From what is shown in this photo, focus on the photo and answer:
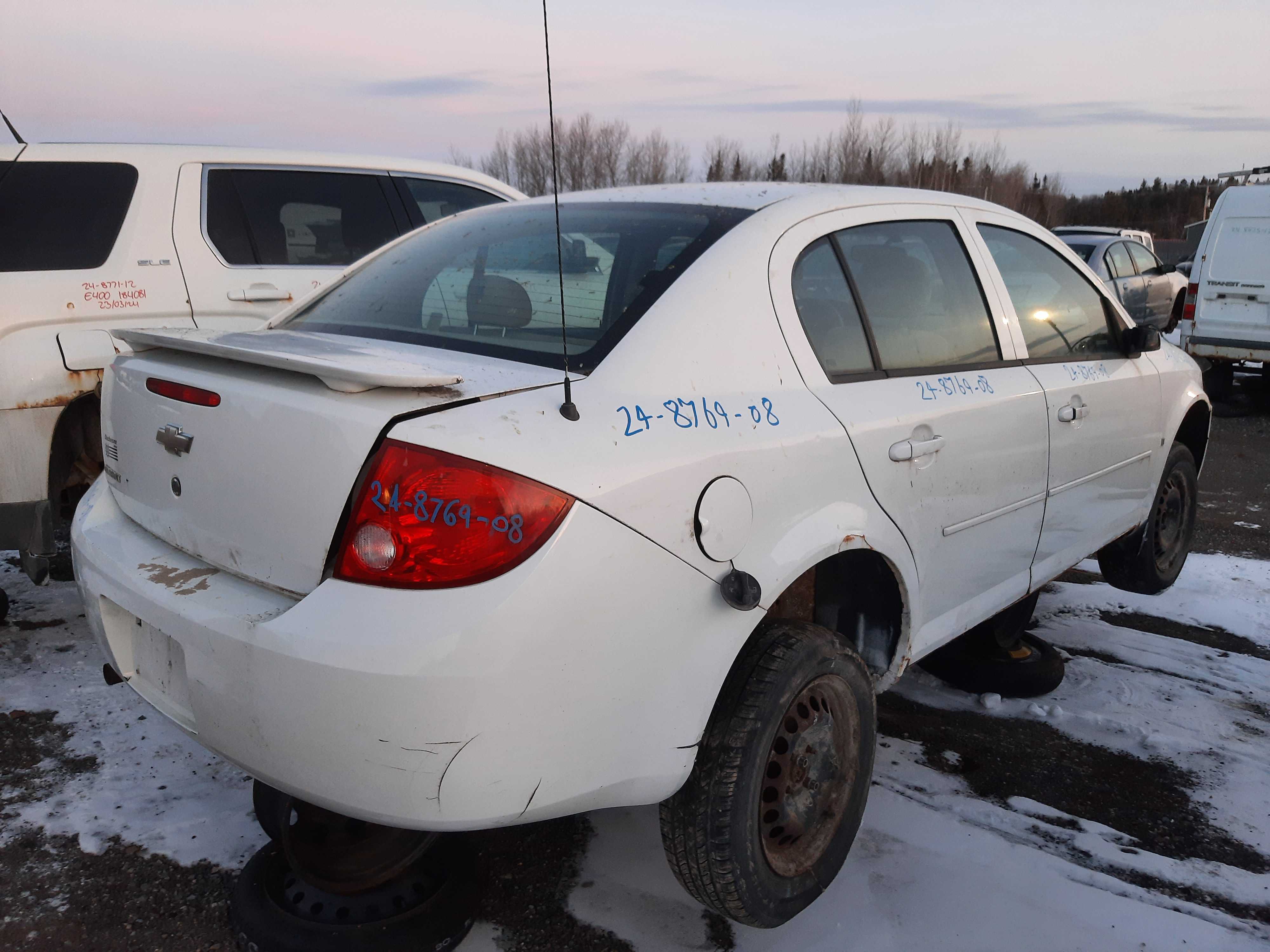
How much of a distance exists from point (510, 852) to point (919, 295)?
6.25 ft

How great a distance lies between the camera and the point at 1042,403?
289cm

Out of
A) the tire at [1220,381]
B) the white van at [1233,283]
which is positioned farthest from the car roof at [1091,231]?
the white van at [1233,283]

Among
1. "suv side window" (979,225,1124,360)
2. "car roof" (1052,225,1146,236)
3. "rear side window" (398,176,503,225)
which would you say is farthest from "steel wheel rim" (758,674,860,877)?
"car roof" (1052,225,1146,236)

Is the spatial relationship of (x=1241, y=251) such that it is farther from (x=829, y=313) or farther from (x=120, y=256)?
(x=120, y=256)

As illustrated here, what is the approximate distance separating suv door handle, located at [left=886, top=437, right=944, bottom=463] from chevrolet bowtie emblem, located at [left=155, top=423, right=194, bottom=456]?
5.16 feet

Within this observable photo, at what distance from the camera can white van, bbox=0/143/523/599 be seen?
354cm

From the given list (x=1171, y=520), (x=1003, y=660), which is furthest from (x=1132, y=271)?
(x=1003, y=660)

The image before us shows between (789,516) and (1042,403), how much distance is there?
133 cm

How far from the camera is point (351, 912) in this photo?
2133 mm

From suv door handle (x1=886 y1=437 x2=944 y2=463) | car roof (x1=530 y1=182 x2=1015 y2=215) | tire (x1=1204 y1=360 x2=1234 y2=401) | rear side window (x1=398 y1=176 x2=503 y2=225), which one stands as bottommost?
tire (x1=1204 y1=360 x2=1234 y2=401)

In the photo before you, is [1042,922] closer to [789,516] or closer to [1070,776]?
[1070,776]

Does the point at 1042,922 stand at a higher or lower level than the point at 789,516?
lower

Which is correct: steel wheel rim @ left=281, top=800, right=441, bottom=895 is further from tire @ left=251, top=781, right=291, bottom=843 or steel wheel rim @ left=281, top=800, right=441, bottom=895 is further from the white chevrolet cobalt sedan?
tire @ left=251, top=781, right=291, bottom=843

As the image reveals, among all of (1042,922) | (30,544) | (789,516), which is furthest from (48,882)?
(1042,922)
